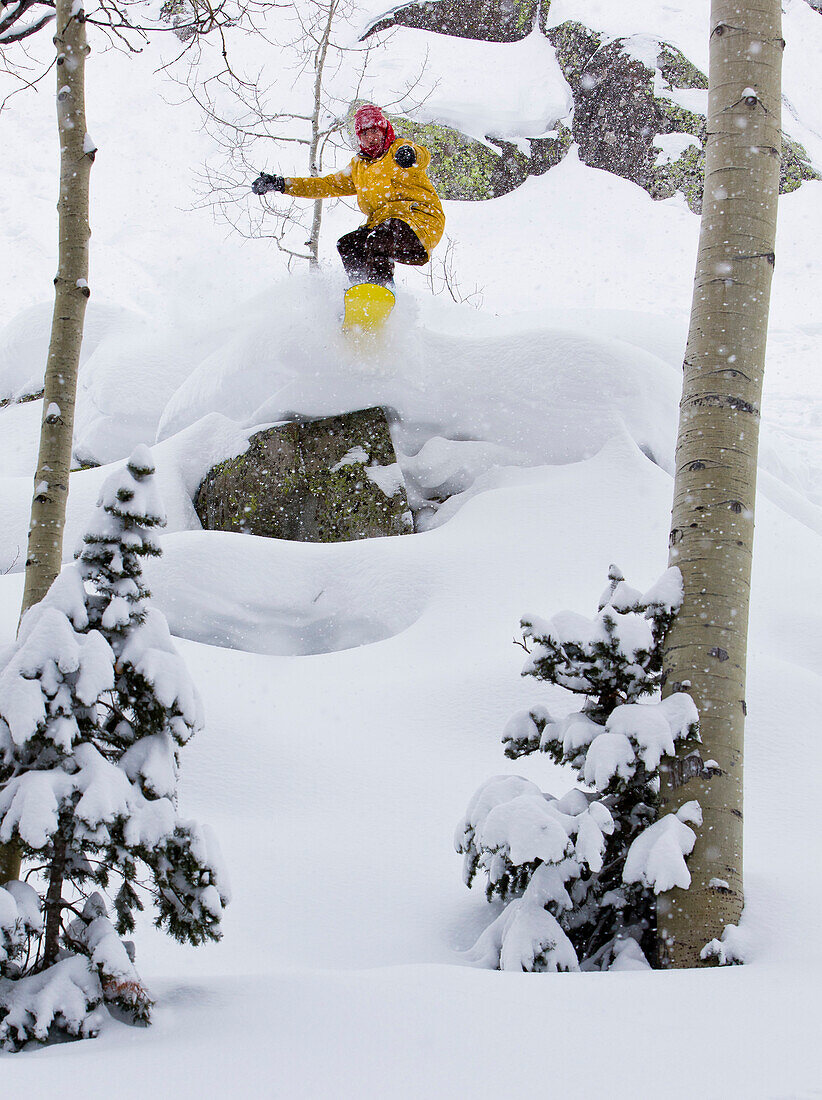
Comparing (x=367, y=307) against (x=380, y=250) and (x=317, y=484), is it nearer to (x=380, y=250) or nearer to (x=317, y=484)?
(x=380, y=250)

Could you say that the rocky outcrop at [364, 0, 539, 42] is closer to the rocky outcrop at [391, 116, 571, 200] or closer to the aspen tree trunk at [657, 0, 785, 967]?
the rocky outcrop at [391, 116, 571, 200]

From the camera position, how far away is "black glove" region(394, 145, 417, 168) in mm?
6172

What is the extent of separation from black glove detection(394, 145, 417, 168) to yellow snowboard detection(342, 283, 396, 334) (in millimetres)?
874

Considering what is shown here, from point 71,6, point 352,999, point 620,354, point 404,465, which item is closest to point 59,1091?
point 352,999

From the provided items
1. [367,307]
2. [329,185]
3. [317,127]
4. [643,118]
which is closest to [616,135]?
[643,118]

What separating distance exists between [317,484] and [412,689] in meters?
2.73

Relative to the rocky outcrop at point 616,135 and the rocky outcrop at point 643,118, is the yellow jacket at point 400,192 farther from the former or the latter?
the rocky outcrop at point 643,118

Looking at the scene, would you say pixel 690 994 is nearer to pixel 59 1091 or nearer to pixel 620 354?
pixel 59 1091

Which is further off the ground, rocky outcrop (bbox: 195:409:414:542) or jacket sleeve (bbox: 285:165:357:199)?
jacket sleeve (bbox: 285:165:357:199)

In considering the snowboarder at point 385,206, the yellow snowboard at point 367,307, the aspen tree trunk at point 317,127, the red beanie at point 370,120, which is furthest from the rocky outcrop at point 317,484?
the aspen tree trunk at point 317,127

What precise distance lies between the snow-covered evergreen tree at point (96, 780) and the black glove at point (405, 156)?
507 cm

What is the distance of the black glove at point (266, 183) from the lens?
625 centimetres

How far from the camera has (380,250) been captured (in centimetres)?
647

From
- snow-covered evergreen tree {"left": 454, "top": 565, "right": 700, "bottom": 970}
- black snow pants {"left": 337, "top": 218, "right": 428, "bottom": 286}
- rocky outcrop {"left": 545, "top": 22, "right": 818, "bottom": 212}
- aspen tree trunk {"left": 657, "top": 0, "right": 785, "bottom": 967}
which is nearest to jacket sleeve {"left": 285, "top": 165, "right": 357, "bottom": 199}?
black snow pants {"left": 337, "top": 218, "right": 428, "bottom": 286}
